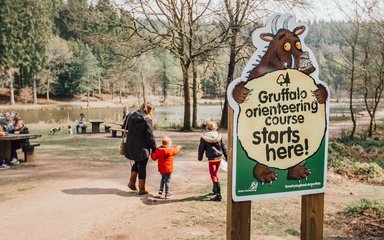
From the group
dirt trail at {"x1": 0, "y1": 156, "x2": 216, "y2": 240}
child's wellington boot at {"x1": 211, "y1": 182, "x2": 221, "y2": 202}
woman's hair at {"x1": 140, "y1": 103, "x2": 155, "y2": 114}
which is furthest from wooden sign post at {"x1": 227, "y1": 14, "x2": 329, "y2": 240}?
woman's hair at {"x1": 140, "y1": 103, "x2": 155, "y2": 114}

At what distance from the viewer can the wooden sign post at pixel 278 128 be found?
3.17 meters

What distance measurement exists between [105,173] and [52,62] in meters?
51.9

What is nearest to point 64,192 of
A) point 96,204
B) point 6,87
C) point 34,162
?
point 96,204

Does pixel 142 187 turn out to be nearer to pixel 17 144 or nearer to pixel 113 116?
pixel 17 144

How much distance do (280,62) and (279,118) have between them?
0.49m

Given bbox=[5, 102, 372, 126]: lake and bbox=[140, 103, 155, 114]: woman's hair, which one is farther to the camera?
bbox=[5, 102, 372, 126]: lake

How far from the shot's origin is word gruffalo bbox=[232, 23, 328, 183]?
318 centimetres

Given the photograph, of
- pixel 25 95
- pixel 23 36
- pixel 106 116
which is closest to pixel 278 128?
pixel 106 116

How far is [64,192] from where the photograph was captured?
7.18 m

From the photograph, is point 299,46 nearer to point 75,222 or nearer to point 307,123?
point 307,123

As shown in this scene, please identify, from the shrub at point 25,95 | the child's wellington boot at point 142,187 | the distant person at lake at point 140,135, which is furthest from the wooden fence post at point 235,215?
the shrub at point 25,95

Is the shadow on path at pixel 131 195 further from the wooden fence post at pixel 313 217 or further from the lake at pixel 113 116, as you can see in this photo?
the lake at pixel 113 116

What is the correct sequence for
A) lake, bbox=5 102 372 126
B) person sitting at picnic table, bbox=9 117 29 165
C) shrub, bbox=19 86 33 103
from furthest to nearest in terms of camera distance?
1. shrub, bbox=19 86 33 103
2. lake, bbox=5 102 372 126
3. person sitting at picnic table, bbox=9 117 29 165

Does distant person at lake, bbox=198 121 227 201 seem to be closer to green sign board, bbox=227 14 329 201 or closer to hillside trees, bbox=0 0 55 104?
green sign board, bbox=227 14 329 201
